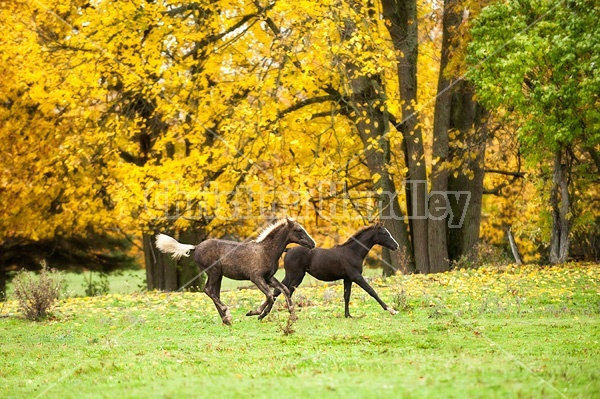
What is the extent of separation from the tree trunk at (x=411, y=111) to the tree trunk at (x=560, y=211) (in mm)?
4306

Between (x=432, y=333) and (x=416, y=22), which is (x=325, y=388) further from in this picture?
(x=416, y=22)

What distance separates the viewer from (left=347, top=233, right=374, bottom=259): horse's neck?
16344 mm

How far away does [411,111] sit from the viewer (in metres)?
26.0

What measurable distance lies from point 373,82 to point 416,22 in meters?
2.38

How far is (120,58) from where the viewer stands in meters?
27.0

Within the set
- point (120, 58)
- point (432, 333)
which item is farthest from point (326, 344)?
point (120, 58)

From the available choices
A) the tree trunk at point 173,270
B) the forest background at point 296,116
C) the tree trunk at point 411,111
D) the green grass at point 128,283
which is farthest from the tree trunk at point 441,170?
the tree trunk at point 173,270

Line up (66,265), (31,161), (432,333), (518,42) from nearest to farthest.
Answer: (432,333) → (518,42) → (31,161) → (66,265)

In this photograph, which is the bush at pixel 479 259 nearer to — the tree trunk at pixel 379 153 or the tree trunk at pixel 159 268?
the tree trunk at pixel 379 153

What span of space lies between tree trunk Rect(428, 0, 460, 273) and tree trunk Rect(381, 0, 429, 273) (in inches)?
14.5

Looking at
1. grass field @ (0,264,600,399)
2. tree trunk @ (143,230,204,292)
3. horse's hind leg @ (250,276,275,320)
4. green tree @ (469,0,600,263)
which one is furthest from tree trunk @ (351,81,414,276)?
horse's hind leg @ (250,276,275,320)

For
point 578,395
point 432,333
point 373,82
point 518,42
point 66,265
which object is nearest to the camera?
point 578,395

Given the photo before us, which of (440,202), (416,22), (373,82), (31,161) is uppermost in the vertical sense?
(416,22)

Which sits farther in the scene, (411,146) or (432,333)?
(411,146)
